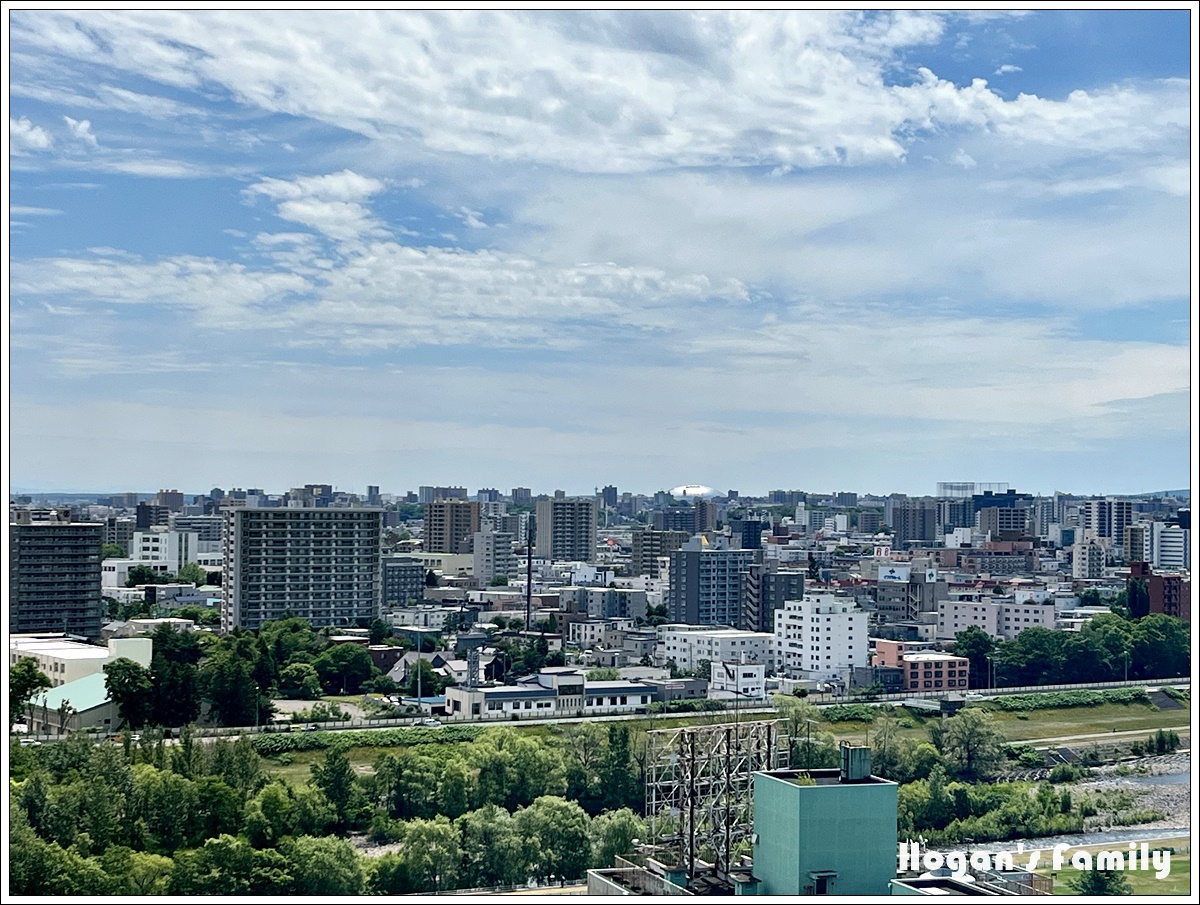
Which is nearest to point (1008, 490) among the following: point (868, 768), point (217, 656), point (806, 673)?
point (806, 673)

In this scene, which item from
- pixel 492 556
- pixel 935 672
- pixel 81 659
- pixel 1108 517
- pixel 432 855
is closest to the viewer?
pixel 432 855

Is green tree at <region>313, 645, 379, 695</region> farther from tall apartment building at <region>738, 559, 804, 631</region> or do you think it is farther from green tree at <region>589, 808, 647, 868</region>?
tall apartment building at <region>738, 559, 804, 631</region>

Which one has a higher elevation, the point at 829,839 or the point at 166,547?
the point at 166,547

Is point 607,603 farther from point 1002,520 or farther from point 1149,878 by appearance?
point 1002,520

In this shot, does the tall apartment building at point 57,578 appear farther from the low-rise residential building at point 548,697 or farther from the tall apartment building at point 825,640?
the tall apartment building at point 825,640

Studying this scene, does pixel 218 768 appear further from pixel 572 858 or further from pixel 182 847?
pixel 572 858

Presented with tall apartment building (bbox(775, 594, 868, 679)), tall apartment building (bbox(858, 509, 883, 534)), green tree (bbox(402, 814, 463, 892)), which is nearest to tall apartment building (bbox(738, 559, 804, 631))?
tall apartment building (bbox(775, 594, 868, 679))

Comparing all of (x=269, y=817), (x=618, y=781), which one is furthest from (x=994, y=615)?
(x=269, y=817)
